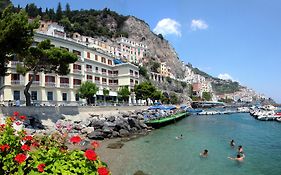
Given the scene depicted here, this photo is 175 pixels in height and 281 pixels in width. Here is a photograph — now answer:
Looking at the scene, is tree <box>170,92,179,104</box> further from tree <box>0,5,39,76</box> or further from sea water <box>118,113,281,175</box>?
tree <box>0,5,39,76</box>

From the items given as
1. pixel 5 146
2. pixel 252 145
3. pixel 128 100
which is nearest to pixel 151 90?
pixel 128 100

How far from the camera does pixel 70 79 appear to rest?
174 feet

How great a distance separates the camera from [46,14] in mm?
131250

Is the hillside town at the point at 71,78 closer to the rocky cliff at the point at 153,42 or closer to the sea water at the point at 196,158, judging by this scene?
the sea water at the point at 196,158

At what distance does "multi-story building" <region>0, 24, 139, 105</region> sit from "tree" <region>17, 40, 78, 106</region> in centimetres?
620

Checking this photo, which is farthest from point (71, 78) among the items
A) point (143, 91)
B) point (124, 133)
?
point (143, 91)

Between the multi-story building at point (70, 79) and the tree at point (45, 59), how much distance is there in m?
6.20

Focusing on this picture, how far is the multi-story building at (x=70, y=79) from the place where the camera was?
4369 centimetres

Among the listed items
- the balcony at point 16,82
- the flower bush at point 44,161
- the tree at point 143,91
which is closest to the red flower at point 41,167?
the flower bush at point 44,161

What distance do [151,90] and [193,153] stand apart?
4809cm

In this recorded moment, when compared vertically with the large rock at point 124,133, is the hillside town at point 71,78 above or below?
above

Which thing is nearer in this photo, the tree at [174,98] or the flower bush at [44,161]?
the flower bush at [44,161]

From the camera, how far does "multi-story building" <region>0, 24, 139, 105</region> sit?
43688 mm

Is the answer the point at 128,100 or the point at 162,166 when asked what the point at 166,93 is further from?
the point at 162,166
